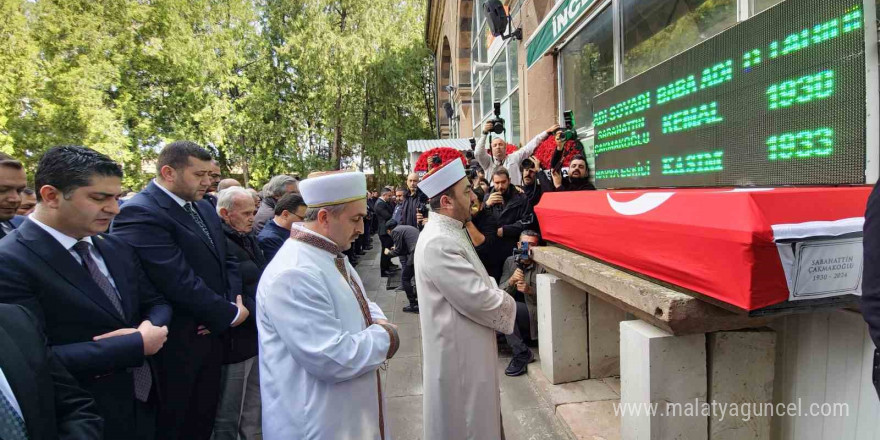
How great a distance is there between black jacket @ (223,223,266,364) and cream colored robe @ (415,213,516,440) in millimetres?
1229

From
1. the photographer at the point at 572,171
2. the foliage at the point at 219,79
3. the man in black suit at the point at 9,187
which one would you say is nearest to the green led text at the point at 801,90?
the photographer at the point at 572,171

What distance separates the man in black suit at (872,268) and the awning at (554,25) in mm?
4869

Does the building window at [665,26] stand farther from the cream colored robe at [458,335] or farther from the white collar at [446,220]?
the cream colored robe at [458,335]

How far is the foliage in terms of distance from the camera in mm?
14742

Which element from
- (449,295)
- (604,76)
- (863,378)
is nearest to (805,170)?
(863,378)

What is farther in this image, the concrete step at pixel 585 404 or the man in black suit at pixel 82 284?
the concrete step at pixel 585 404

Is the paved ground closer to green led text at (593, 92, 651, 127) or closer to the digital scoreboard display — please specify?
the digital scoreboard display

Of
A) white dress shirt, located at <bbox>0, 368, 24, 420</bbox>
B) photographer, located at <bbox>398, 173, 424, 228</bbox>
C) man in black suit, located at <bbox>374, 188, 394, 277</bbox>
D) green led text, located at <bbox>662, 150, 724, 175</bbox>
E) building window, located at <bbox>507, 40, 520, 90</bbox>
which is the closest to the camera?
white dress shirt, located at <bbox>0, 368, 24, 420</bbox>

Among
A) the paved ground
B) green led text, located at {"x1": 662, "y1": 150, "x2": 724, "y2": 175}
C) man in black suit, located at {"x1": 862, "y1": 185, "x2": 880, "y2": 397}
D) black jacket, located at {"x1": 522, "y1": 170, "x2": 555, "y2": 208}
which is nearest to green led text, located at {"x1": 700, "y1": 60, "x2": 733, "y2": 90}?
green led text, located at {"x1": 662, "y1": 150, "x2": 724, "y2": 175}

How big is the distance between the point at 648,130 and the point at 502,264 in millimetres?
2535

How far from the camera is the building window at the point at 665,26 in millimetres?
3740

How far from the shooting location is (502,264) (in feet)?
16.4

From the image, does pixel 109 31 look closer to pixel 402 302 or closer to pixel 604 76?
pixel 402 302

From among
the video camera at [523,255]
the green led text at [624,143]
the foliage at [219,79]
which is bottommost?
the video camera at [523,255]
